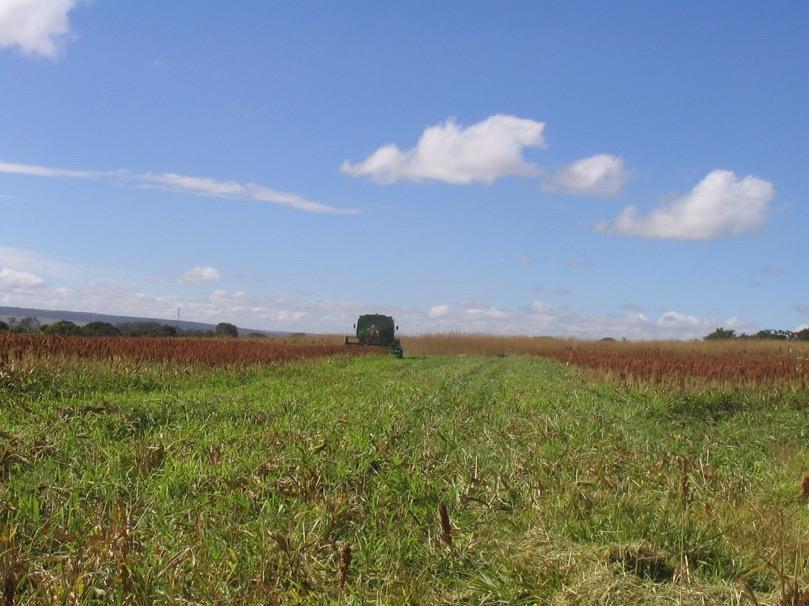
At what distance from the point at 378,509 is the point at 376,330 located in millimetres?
36931

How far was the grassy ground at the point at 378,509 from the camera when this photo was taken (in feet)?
13.1

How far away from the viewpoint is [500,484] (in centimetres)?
596

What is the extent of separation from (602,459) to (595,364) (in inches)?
680

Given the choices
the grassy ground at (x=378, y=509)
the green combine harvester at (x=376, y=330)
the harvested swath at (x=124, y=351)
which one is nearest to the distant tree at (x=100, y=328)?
the green combine harvester at (x=376, y=330)

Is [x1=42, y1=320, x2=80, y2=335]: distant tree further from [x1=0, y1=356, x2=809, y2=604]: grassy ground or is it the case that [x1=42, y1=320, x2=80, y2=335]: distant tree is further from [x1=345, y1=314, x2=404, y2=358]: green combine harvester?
[x1=0, y1=356, x2=809, y2=604]: grassy ground

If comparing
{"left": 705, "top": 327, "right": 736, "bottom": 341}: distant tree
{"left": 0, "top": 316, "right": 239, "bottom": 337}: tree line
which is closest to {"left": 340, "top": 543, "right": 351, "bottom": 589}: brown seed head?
{"left": 0, "top": 316, "right": 239, "bottom": 337}: tree line

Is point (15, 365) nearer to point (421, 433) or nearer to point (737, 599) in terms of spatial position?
point (421, 433)

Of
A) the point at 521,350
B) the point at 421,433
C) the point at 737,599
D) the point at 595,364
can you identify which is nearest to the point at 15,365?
the point at 421,433

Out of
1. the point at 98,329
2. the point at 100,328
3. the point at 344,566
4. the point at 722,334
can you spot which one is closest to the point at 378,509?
the point at 344,566

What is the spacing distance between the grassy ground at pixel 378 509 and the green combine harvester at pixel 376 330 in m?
31.8

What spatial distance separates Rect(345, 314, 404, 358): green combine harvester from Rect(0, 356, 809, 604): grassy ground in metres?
31.8

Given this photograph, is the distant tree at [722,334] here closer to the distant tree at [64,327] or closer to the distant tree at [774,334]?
the distant tree at [774,334]

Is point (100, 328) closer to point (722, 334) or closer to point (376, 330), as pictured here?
point (376, 330)

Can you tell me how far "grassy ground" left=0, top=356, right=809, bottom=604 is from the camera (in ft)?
13.1
